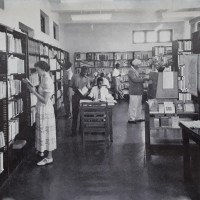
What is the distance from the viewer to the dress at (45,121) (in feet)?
15.0

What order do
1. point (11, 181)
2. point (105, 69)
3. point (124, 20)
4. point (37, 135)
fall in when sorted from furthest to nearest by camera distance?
point (105, 69), point (124, 20), point (37, 135), point (11, 181)

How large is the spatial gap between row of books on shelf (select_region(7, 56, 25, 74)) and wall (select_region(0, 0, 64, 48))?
0.97 metres

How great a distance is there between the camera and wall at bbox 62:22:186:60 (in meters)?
14.2

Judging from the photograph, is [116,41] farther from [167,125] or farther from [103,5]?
[167,125]

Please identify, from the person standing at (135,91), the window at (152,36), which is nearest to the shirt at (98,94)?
the person standing at (135,91)

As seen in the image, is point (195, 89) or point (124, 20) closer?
point (195, 89)

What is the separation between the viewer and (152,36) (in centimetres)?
1430

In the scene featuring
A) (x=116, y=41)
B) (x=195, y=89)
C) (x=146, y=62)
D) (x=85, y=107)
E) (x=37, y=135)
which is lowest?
(x=37, y=135)

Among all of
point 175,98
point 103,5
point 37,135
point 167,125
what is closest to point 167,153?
point 167,125

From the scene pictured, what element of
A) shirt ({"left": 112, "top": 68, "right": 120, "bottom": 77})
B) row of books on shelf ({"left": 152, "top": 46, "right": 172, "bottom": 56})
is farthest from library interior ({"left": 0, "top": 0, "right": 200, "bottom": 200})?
row of books on shelf ({"left": 152, "top": 46, "right": 172, "bottom": 56})

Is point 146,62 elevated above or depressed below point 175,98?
above

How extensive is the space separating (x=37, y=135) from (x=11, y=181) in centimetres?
92

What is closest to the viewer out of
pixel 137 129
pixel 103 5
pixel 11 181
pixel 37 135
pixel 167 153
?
pixel 11 181

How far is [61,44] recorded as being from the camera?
13.6 meters
